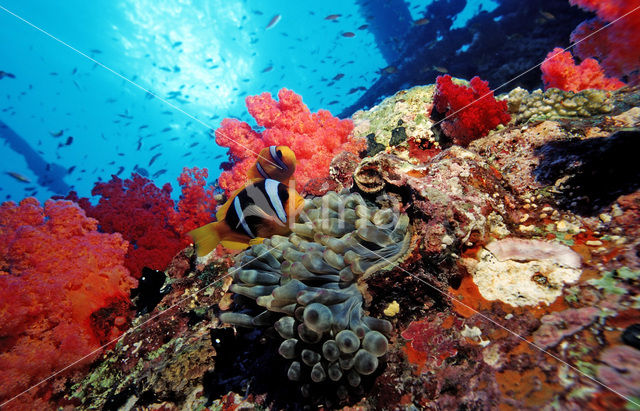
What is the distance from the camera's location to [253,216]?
252 centimetres

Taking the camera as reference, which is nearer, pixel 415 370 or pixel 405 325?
pixel 415 370

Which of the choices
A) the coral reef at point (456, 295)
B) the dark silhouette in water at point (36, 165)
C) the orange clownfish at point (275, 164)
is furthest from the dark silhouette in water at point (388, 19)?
the dark silhouette in water at point (36, 165)

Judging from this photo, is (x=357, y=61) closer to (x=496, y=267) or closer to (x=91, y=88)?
(x=91, y=88)

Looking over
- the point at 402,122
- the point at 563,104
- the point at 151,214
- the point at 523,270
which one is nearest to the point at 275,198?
the point at 523,270

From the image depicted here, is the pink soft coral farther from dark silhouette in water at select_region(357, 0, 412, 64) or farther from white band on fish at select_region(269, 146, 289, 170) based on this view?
dark silhouette in water at select_region(357, 0, 412, 64)

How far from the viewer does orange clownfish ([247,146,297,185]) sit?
13.7 ft

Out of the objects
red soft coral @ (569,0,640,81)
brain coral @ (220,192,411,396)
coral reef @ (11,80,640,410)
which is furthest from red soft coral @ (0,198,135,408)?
red soft coral @ (569,0,640,81)

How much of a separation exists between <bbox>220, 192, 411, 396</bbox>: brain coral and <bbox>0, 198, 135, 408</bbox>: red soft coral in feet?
9.90

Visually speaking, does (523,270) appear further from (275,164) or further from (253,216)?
(275,164)

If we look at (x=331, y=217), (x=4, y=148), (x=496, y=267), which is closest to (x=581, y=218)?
(x=496, y=267)

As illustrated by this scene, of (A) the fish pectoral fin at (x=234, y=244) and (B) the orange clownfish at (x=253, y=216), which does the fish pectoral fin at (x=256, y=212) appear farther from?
(A) the fish pectoral fin at (x=234, y=244)

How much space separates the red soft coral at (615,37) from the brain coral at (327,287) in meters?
5.39

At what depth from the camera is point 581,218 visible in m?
1.81

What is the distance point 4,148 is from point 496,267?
68232 mm
